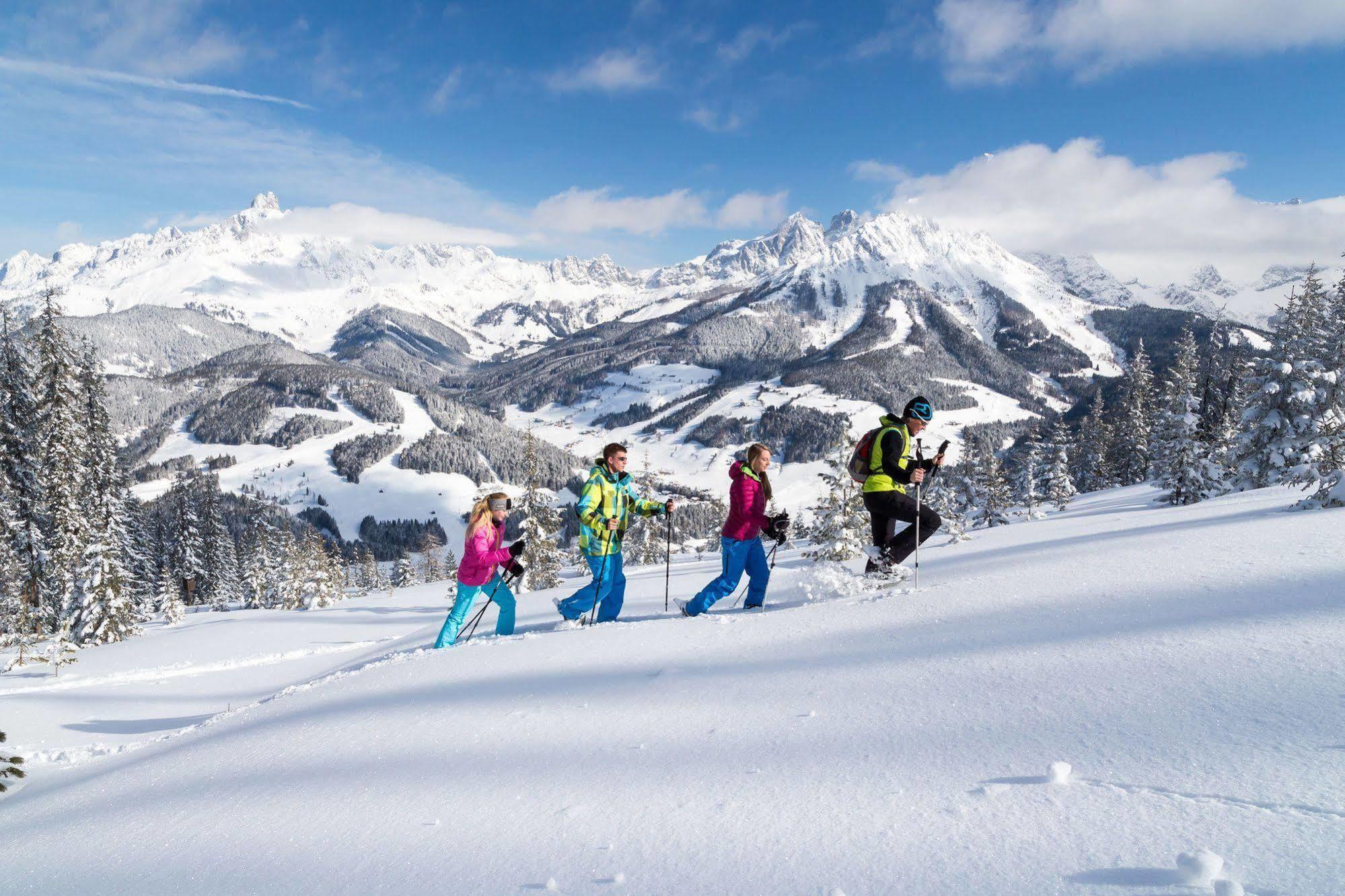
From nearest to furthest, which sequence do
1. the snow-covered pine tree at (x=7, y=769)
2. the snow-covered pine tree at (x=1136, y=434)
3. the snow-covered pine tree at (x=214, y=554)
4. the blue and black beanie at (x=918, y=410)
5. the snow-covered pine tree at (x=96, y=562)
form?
the snow-covered pine tree at (x=7, y=769) → the blue and black beanie at (x=918, y=410) → the snow-covered pine tree at (x=96, y=562) → the snow-covered pine tree at (x=1136, y=434) → the snow-covered pine tree at (x=214, y=554)

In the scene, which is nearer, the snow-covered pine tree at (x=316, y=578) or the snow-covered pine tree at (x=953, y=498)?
the snow-covered pine tree at (x=953, y=498)

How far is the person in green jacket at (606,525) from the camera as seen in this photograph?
816 centimetres

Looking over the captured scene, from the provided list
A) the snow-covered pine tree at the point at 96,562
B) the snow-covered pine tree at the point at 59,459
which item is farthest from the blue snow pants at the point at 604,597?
the snow-covered pine tree at the point at 59,459

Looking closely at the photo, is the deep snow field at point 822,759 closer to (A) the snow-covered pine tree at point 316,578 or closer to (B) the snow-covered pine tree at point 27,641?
(B) the snow-covered pine tree at point 27,641

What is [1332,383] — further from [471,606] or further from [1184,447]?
[471,606]

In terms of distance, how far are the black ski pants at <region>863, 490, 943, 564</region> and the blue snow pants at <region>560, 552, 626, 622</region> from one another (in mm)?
3519

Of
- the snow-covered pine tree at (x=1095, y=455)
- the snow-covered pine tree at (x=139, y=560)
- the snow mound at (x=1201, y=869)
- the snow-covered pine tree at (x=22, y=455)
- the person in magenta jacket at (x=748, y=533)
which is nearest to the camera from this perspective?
the snow mound at (x=1201, y=869)

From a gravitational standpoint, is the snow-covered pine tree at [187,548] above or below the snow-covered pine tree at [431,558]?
above

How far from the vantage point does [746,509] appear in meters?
8.12

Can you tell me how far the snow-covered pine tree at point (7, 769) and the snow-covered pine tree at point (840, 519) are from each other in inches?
632

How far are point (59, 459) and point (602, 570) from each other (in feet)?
75.0

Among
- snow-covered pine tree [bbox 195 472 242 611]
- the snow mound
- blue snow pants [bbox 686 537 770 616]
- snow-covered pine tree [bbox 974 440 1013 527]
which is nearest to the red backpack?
blue snow pants [bbox 686 537 770 616]

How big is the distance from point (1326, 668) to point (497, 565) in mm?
8214

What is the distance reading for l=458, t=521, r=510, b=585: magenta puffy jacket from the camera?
28.5 ft
